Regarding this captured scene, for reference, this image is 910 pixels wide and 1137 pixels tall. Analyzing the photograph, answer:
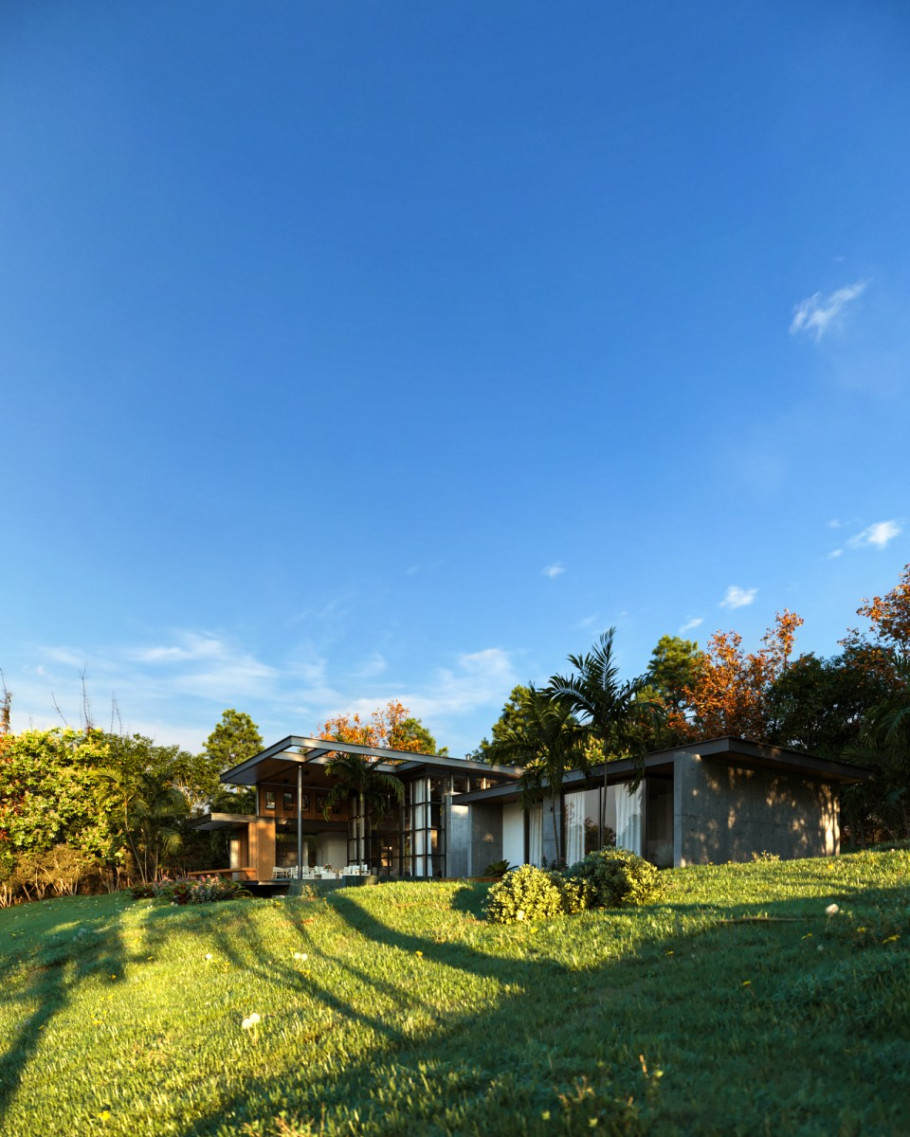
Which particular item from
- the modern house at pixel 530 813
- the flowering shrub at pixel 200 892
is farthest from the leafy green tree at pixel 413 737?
the flowering shrub at pixel 200 892

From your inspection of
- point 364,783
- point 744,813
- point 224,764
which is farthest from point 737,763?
point 224,764

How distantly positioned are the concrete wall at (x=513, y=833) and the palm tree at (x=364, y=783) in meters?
3.78

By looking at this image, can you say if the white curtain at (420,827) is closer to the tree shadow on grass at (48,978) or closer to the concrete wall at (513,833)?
the concrete wall at (513,833)

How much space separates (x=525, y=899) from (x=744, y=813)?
458 inches

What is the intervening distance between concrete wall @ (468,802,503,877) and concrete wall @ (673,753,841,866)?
9.64 meters

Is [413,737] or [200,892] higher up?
[413,737]

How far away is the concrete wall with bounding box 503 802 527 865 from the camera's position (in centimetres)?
2612

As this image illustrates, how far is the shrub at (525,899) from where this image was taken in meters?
10.4

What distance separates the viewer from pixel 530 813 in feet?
83.8

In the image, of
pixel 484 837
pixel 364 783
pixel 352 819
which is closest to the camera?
pixel 484 837

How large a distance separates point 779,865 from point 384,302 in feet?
69.4

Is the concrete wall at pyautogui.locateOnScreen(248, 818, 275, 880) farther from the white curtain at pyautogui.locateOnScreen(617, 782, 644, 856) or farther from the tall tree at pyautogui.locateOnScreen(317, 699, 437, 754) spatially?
the white curtain at pyautogui.locateOnScreen(617, 782, 644, 856)

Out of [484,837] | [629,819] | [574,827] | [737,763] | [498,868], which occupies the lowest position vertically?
[498,868]

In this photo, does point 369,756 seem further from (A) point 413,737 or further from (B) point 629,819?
(A) point 413,737
